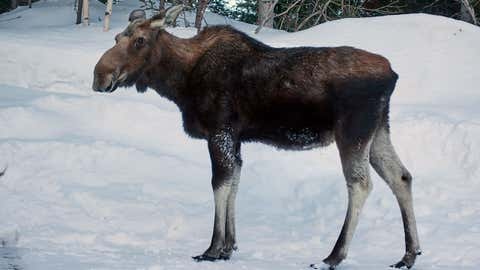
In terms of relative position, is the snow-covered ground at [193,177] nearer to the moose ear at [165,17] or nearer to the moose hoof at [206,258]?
the moose hoof at [206,258]

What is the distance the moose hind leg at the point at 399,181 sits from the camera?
24.0 ft

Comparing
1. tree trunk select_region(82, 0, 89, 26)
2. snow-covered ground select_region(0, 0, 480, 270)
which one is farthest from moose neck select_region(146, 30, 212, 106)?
tree trunk select_region(82, 0, 89, 26)

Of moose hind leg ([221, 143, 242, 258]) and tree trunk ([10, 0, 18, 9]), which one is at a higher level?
moose hind leg ([221, 143, 242, 258])

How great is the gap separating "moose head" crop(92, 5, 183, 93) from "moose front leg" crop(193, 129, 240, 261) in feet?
3.45

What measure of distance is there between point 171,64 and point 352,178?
2.20 metres

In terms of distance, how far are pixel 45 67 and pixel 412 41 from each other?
23.2 feet

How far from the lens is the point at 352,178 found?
7254mm

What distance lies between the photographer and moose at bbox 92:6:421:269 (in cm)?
725

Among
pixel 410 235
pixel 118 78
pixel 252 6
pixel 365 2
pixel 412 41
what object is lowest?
pixel 252 6

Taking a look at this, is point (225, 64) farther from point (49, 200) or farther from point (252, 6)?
point (252, 6)

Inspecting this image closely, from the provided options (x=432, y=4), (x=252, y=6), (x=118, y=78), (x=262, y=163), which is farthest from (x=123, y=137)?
(x=252, y=6)

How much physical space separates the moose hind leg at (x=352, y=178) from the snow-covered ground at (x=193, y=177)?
274 millimetres

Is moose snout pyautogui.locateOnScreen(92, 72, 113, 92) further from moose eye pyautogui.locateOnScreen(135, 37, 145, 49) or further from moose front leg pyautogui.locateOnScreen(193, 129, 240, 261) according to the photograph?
moose front leg pyautogui.locateOnScreen(193, 129, 240, 261)

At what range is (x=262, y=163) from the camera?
1151cm
